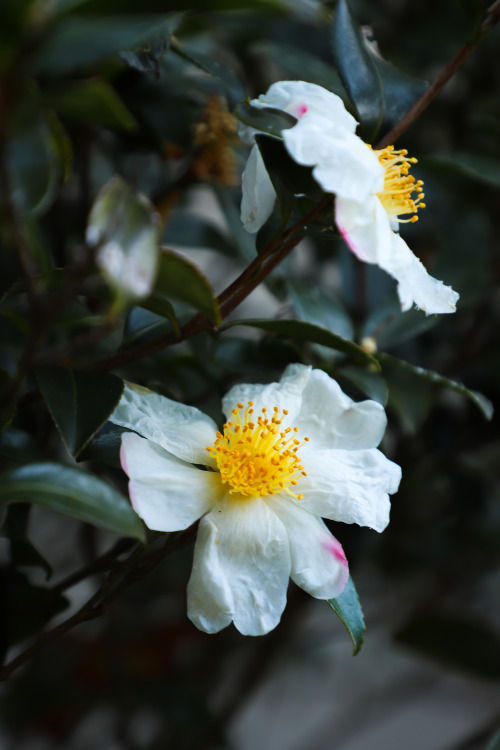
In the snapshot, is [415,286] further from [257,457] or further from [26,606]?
[26,606]

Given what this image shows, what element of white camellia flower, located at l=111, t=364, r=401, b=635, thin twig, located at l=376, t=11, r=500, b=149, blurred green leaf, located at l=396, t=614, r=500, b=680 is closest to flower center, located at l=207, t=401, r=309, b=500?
white camellia flower, located at l=111, t=364, r=401, b=635

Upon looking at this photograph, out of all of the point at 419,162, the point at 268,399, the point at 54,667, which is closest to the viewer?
the point at 268,399

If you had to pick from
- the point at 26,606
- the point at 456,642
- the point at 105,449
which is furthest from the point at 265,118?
the point at 456,642

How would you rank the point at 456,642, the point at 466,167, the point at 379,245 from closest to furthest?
the point at 379,245 → the point at 466,167 → the point at 456,642

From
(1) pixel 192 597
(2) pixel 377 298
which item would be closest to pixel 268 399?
(1) pixel 192 597

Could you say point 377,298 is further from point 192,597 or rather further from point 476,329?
point 192,597

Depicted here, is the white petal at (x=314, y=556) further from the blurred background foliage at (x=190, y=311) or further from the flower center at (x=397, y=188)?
the flower center at (x=397, y=188)
